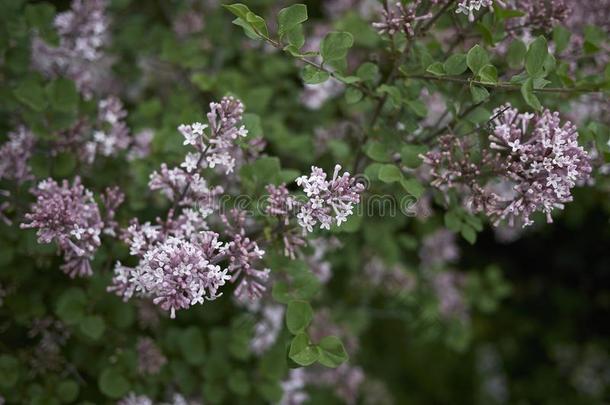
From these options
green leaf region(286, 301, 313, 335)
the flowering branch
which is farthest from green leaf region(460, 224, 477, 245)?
green leaf region(286, 301, 313, 335)

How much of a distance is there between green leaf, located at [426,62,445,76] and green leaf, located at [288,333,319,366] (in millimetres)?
656

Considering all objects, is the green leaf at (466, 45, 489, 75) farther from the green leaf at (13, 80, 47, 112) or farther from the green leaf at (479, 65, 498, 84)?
the green leaf at (13, 80, 47, 112)

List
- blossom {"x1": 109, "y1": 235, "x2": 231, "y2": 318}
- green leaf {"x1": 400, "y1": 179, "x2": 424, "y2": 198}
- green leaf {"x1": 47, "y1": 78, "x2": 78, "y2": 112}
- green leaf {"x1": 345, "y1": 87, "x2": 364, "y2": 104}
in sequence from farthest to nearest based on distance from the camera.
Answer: green leaf {"x1": 47, "y1": 78, "x2": 78, "y2": 112} → green leaf {"x1": 345, "y1": 87, "x2": 364, "y2": 104} → green leaf {"x1": 400, "y1": 179, "x2": 424, "y2": 198} → blossom {"x1": 109, "y1": 235, "x2": 231, "y2": 318}

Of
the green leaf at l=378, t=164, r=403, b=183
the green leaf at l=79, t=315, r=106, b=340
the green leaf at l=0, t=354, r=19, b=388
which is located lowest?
the green leaf at l=0, t=354, r=19, b=388

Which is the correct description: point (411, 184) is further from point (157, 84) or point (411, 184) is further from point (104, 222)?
point (157, 84)

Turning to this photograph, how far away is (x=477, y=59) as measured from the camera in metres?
1.39

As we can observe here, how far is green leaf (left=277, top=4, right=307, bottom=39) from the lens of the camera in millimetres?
1368

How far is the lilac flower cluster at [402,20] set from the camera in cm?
146

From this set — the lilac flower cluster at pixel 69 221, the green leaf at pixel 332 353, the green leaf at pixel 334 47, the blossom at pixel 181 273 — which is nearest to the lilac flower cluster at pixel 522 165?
the green leaf at pixel 334 47

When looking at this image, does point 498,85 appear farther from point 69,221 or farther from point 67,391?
point 67,391

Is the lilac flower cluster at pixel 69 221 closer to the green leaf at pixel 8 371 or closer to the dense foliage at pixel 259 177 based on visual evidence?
the dense foliage at pixel 259 177

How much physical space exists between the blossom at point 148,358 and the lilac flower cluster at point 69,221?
1.17 ft

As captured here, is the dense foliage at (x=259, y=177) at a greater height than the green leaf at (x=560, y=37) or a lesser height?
lesser

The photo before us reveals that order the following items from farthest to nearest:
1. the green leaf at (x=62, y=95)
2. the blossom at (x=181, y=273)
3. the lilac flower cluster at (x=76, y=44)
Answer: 1. the lilac flower cluster at (x=76, y=44)
2. the green leaf at (x=62, y=95)
3. the blossom at (x=181, y=273)
